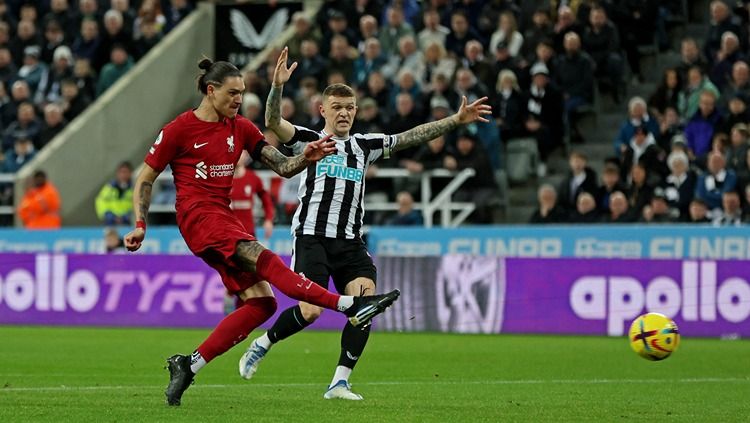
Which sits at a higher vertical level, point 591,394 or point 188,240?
point 188,240

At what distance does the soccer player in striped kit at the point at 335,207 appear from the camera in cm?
1083

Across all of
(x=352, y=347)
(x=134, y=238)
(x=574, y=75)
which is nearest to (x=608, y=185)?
(x=574, y=75)

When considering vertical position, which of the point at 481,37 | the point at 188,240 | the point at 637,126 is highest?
the point at 481,37

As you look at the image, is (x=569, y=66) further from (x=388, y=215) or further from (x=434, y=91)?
(x=388, y=215)

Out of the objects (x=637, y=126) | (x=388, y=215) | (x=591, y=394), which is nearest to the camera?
(x=591, y=394)

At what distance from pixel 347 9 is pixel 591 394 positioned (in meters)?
16.2

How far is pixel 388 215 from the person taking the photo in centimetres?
2359

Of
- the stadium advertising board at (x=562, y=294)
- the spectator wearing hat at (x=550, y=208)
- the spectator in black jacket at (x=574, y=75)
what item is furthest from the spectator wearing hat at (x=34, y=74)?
the spectator wearing hat at (x=550, y=208)

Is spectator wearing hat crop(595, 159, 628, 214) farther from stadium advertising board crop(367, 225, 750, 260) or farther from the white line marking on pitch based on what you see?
the white line marking on pitch

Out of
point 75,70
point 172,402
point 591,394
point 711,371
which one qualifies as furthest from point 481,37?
point 172,402

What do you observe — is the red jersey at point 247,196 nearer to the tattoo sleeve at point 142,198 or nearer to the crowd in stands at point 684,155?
the crowd in stands at point 684,155

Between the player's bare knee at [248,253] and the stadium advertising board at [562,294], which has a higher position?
the player's bare knee at [248,253]

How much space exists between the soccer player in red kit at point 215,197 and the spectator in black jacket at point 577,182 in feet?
39.7

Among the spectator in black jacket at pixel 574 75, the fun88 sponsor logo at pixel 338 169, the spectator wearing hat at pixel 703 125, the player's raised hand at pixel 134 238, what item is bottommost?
the player's raised hand at pixel 134 238
